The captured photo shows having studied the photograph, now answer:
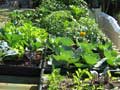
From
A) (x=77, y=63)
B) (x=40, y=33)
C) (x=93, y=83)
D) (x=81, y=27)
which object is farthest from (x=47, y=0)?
(x=93, y=83)

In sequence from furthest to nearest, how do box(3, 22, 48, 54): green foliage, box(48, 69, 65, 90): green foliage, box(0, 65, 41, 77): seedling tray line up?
1. box(3, 22, 48, 54): green foliage
2. box(0, 65, 41, 77): seedling tray
3. box(48, 69, 65, 90): green foliage

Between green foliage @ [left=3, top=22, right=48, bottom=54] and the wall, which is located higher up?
green foliage @ [left=3, top=22, right=48, bottom=54]

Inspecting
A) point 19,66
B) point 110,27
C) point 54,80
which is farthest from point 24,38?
point 110,27

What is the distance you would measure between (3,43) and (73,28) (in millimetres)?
1713

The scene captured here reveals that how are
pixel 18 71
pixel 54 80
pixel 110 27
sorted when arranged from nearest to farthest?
pixel 54 80, pixel 18 71, pixel 110 27

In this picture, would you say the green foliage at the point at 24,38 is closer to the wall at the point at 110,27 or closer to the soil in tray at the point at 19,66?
the soil in tray at the point at 19,66

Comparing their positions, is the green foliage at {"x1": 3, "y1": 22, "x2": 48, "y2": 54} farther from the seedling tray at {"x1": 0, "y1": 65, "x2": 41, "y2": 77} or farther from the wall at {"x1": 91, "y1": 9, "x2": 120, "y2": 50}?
the wall at {"x1": 91, "y1": 9, "x2": 120, "y2": 50}

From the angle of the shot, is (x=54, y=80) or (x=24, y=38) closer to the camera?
(x=54, y=80)

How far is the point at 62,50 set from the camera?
5.50 meters

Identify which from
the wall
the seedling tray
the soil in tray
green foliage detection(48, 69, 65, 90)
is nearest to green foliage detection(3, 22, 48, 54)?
the soil in tray

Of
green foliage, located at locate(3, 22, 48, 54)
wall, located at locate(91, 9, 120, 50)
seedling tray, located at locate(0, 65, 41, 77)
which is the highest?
green foliage, located at locate(3, 22, 48, 54)

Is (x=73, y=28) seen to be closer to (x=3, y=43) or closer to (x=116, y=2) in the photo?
(x=3, y=43)

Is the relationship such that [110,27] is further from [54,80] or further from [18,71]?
[54,80]

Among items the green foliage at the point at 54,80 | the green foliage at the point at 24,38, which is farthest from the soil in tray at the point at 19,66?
the green foliage at the point at 54,80
